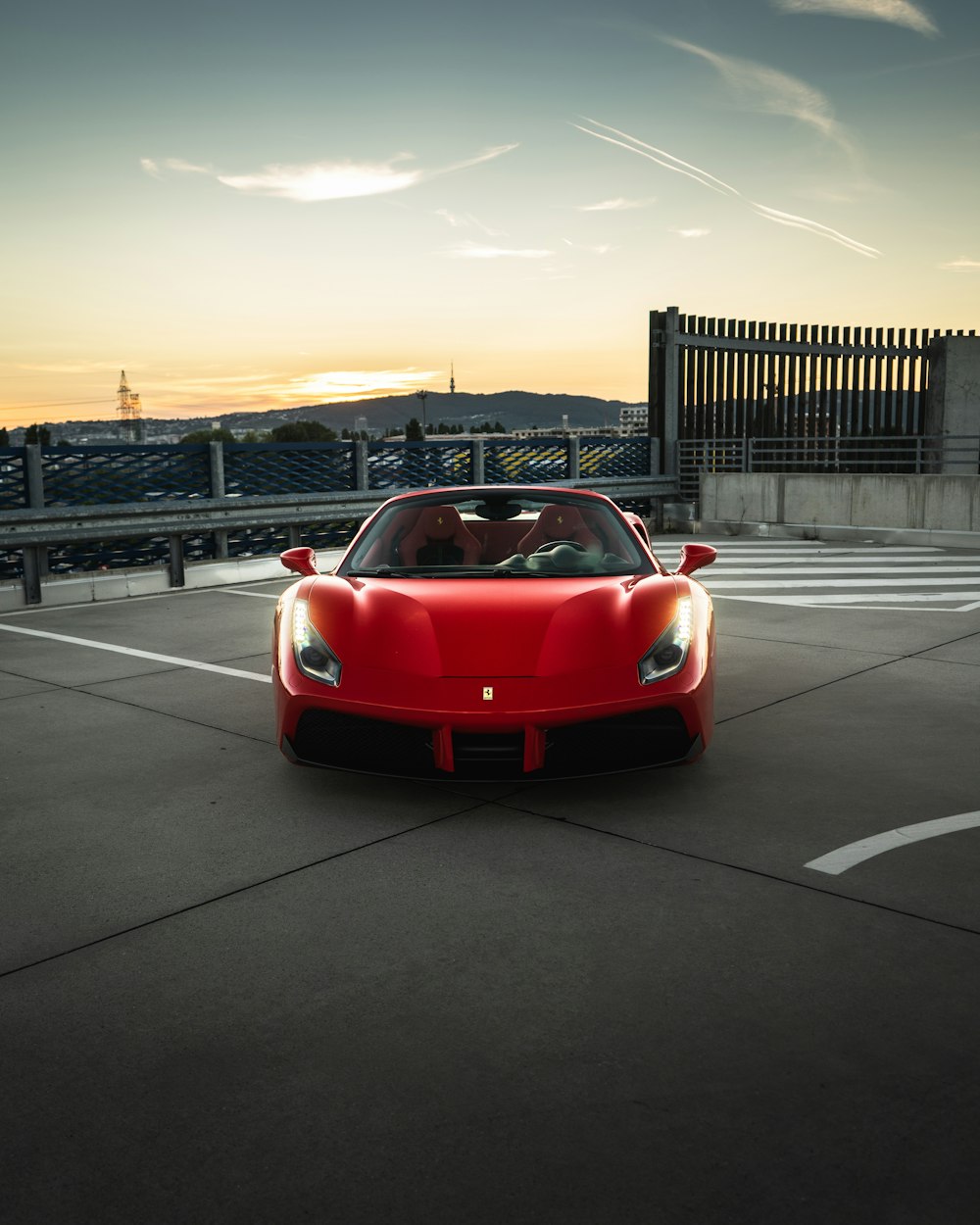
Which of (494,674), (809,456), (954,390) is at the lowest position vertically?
(494,674)

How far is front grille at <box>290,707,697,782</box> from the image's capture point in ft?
14.4

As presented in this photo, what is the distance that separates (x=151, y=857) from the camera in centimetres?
411

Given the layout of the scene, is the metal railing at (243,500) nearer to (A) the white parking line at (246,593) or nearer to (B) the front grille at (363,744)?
(A) the white parking line at (246,593)

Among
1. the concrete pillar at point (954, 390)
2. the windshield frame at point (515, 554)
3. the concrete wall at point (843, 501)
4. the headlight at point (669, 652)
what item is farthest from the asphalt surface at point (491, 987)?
the concrete pillar at point (954, 390)

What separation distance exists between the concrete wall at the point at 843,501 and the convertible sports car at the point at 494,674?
11849 mm

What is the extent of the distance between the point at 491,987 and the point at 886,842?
182 centimetres

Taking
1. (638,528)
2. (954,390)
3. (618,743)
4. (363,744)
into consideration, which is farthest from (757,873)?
(954,390)

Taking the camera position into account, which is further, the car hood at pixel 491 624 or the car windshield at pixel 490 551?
the car windshield at pixel 490 551

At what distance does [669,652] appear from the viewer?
15.4ft

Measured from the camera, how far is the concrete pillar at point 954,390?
19.4 meters

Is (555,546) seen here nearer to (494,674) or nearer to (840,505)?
(494,674)

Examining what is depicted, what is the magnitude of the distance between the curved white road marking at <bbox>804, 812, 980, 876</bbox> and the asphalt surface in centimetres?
3

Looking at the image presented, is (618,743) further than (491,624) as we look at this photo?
No

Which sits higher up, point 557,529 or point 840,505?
point 557,529
